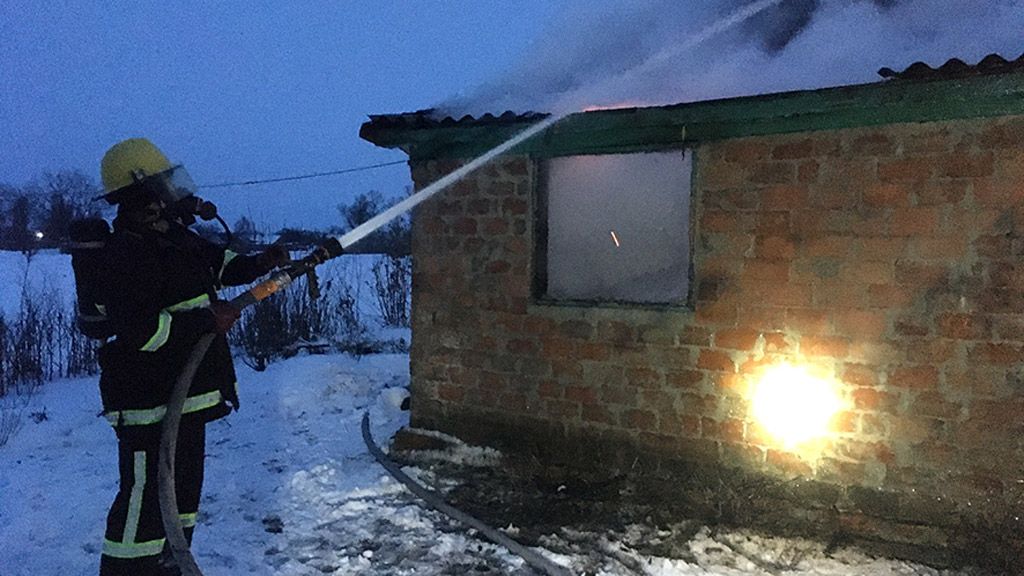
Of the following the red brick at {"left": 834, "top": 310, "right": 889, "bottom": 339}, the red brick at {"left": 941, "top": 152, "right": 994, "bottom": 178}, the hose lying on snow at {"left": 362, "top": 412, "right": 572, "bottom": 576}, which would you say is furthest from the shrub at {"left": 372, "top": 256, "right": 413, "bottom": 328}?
the red brick at {"left": 941, "top": 152, "right": 994, "bottom": 178}

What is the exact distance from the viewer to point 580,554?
4.09 meters

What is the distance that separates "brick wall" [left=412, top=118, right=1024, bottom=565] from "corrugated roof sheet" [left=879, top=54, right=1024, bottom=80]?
1.13 feet

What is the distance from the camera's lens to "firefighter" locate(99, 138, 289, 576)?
3021 mm

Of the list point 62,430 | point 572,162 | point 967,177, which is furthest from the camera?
point 62,430

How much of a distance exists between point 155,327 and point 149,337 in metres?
0.05

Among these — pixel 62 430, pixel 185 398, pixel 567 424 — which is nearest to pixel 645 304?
pixel 567 424

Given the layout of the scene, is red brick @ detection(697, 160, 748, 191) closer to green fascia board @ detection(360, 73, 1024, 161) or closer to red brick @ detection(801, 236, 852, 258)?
green fascia board @ detection(360, 73, 1024, 161)

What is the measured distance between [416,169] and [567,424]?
2.47m

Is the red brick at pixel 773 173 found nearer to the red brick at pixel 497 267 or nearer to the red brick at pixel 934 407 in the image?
the red brick at pixel 934 407

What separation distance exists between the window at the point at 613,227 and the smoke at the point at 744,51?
579 millimetres

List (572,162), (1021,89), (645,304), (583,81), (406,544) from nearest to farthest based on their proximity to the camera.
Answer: (1021,89), (406,544), (645,304), (572,162), (583,81)

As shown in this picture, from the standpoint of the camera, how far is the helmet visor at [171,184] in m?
3.20

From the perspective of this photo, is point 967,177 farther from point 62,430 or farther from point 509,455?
point 62,430

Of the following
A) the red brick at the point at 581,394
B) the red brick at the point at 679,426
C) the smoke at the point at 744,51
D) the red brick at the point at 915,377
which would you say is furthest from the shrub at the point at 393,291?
the red brick at the point at 915,377
